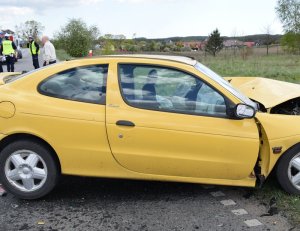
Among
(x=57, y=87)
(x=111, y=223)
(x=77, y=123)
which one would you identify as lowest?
(x=111, y=223)

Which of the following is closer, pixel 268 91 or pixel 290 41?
→ pixel 268 91

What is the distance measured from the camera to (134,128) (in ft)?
13.4

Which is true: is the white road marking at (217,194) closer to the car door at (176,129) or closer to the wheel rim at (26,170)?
the car door at (176,129)

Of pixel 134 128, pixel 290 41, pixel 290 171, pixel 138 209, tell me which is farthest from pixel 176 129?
pixel 290 41

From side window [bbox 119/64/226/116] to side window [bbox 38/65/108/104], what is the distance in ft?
0.73

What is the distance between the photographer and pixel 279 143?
168 inches

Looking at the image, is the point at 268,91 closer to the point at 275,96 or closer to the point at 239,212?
the point at 275,96

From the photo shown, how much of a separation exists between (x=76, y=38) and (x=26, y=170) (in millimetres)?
32862

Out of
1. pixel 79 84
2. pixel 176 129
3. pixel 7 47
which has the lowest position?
pixel 176 129

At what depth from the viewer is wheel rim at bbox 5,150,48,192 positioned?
4.23 metres

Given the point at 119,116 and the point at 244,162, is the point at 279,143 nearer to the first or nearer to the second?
the point at 244,162

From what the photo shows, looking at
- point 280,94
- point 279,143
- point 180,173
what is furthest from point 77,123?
point 280,94

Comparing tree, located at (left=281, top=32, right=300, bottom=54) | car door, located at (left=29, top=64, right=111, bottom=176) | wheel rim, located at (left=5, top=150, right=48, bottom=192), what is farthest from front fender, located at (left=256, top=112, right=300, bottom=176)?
tree, located at (left=281, top=32, right=300, bottom=54)

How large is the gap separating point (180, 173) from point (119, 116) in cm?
85
